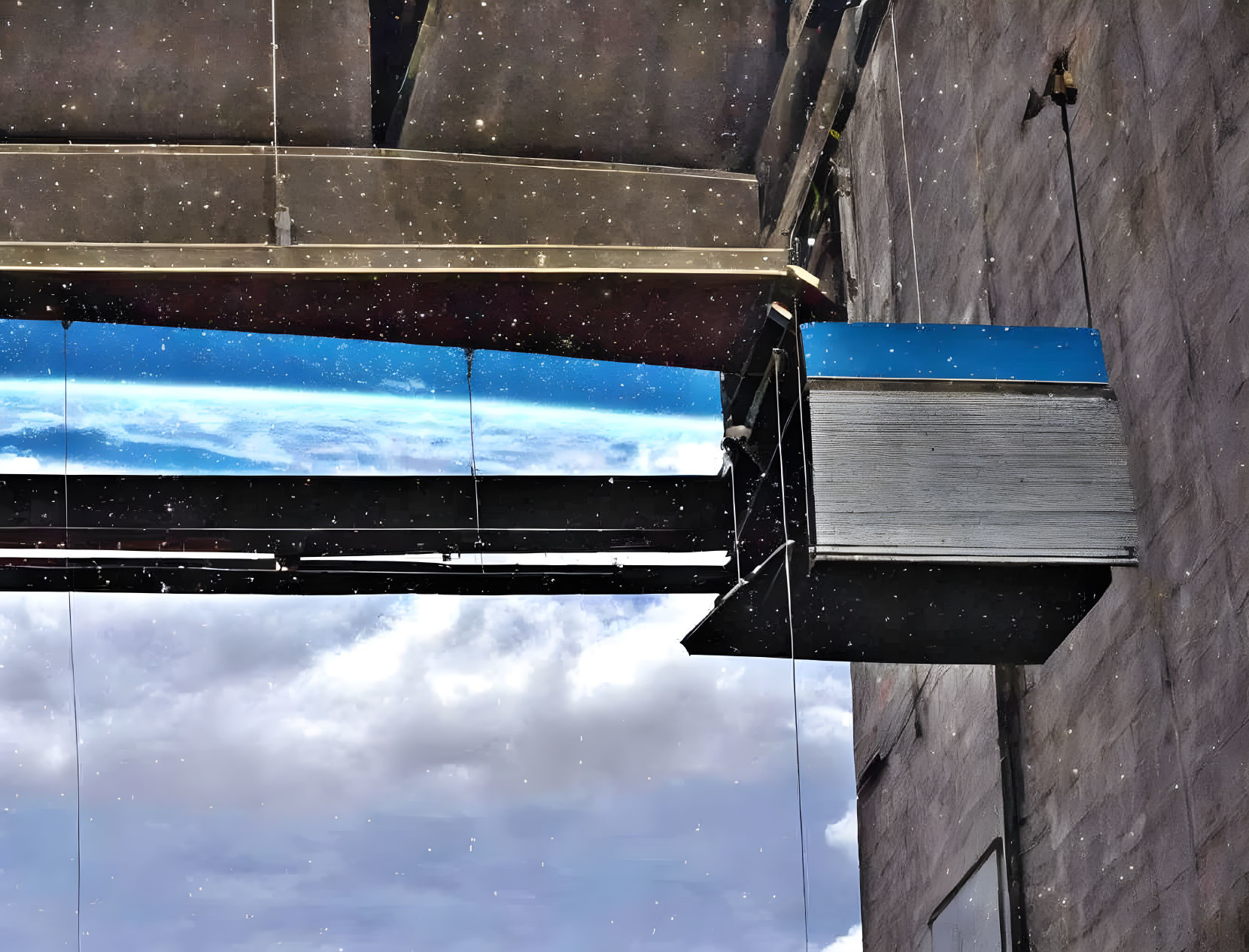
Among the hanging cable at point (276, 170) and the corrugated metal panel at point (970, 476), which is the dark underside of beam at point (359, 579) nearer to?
the hanging cable at point (276, 170)

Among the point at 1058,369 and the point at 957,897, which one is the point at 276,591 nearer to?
the point at 957,897

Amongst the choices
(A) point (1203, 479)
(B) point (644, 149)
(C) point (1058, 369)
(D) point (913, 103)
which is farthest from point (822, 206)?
(A) point (1203, 479)

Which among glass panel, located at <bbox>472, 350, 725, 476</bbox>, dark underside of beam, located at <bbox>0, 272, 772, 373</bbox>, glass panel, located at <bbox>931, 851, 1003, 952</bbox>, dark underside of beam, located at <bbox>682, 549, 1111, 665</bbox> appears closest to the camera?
dark underside of beam, located at <bbox>682, 549, 1111, 665</bbox>

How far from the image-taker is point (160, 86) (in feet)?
23.3

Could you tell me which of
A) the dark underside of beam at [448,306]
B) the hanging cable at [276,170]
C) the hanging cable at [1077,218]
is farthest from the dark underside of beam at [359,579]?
the hanging cable at [1077,218]

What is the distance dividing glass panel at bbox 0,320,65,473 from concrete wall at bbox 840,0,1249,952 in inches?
207

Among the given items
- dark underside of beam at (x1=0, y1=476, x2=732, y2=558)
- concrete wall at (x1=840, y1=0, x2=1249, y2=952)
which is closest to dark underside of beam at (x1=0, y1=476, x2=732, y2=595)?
dark underside of beam at (x1=0, y1=476, x2=732, y2=558)

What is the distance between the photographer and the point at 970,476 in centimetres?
491

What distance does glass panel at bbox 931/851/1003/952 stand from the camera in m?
6.61

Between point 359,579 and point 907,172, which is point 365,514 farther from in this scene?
point 907,172

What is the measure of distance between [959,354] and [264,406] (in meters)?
4.60

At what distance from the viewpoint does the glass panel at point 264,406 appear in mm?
7832

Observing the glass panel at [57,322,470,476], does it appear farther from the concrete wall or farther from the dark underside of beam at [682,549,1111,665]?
the concrete wall

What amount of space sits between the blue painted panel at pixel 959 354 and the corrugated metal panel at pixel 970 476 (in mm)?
81
